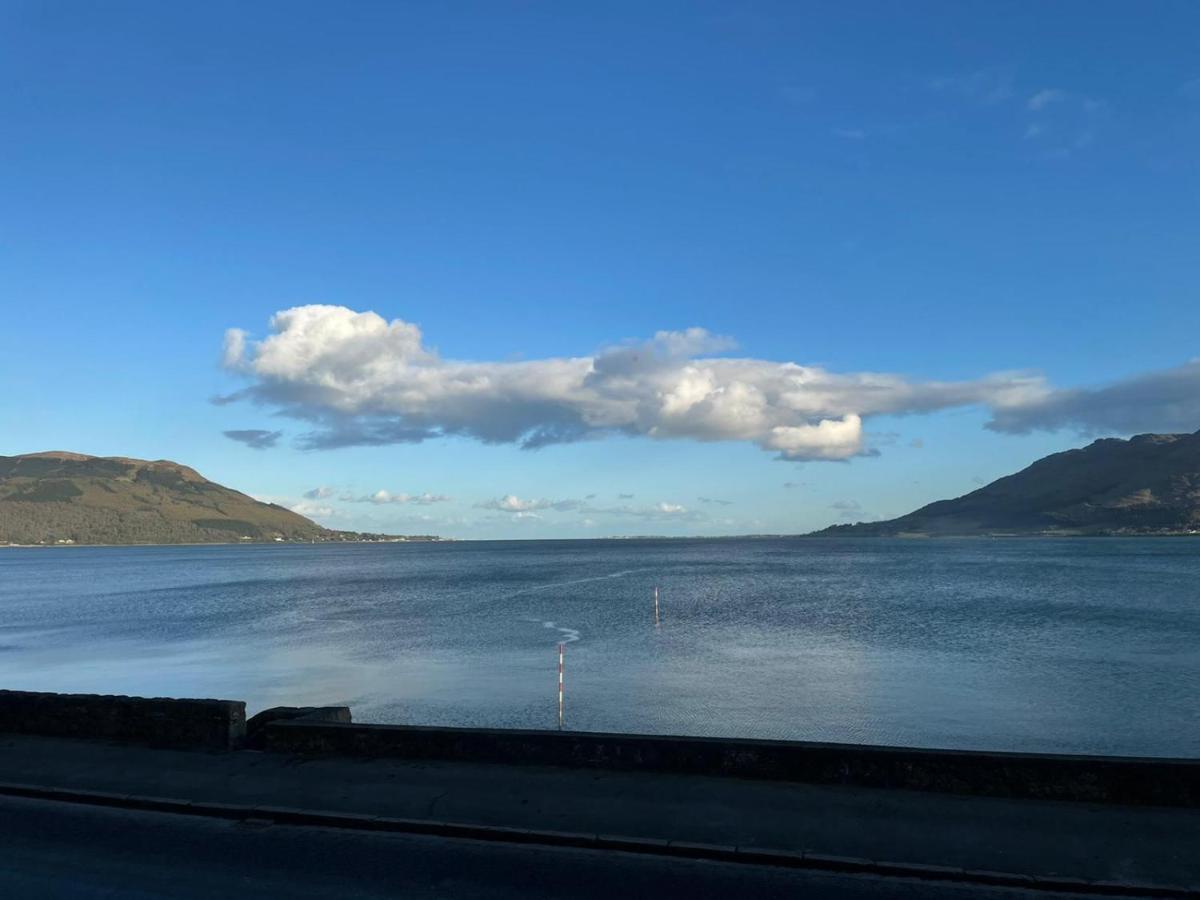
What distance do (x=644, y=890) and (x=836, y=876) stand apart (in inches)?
69.7

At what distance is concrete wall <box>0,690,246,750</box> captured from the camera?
12539 mm

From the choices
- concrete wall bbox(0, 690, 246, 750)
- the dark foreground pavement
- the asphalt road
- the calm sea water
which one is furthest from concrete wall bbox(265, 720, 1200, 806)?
the calm sea water

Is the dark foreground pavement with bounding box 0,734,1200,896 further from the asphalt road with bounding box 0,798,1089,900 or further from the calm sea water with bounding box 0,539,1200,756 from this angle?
the calm sea water with bounding box 0,539,1200,756

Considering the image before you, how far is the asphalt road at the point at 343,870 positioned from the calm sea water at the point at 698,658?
1423 centimetres

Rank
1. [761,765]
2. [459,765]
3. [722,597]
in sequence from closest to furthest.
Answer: [761,765] < [459,765] < [722,597]

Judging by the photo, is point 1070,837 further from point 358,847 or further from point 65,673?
point 65,673

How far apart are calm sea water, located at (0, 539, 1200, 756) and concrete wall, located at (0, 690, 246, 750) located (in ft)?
38.9

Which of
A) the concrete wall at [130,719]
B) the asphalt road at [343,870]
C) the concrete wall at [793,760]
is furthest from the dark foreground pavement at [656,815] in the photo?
the concrete wall at [130,719]

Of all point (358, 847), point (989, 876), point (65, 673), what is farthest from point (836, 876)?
point (65, 673)

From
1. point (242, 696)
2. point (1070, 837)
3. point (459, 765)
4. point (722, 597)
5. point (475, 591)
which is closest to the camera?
point (1070, 837)

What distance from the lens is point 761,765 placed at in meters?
10.5

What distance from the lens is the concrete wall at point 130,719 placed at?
1254 cm

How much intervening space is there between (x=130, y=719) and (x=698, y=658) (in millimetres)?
27368

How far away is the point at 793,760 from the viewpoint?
10.4 metres
